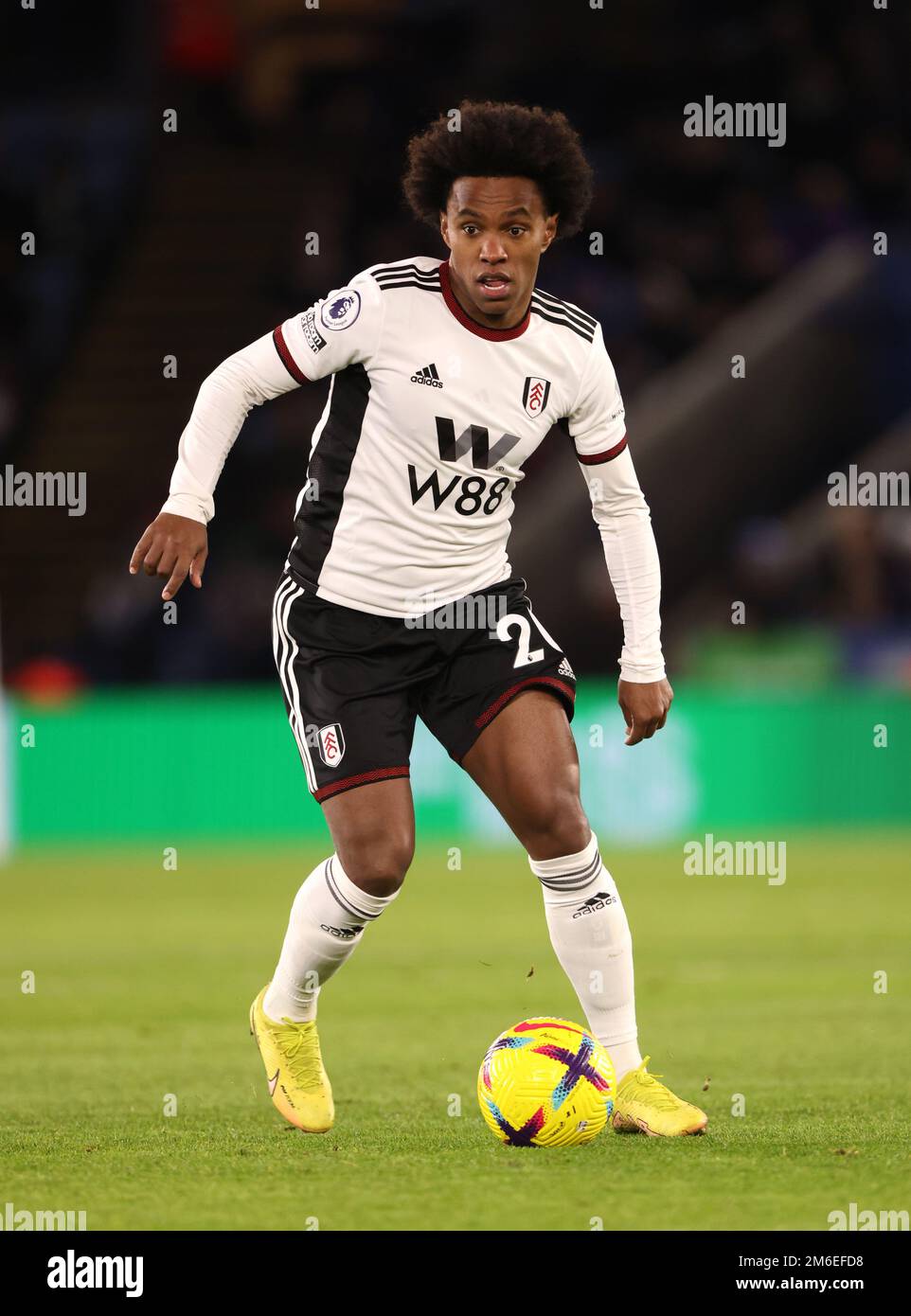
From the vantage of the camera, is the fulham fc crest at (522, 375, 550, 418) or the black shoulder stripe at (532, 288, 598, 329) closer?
the fulham fc crest at (522, 375, 550, 418)

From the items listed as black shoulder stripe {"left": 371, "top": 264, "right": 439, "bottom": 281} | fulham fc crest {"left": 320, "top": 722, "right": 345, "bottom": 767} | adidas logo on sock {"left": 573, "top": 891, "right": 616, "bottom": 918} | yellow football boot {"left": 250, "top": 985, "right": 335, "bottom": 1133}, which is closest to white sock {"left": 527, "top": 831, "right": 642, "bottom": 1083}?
adidas logo on sock {"left": 573, "top": 891, "right": 616, "bottom": 918}

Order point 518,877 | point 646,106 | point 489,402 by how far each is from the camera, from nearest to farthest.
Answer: point 489,402 < point 518,877 < point 646,106

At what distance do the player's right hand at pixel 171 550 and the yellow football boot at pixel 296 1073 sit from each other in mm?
1424

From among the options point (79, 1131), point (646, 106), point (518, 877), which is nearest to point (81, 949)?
point (518, 877)

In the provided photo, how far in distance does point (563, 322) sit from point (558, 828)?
138 cm

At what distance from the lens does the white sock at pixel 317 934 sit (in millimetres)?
5668

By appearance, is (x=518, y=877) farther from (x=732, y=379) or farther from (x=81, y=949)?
(x=732, y=379)

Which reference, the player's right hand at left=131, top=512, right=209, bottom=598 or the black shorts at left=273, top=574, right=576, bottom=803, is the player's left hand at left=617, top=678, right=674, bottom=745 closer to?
the black shorts at left=273, top=574, right=576, bottom=803

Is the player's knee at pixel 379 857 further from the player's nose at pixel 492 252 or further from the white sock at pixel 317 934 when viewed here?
the player's nose at pixel 492 252

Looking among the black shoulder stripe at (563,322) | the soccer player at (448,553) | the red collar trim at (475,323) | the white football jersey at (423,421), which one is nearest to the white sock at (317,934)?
the soccer player at (448,553)

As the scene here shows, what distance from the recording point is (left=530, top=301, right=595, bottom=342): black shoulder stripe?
5.67m

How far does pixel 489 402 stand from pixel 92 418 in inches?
673

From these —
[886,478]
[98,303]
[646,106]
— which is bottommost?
[886,478]

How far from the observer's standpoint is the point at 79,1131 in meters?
5.67
